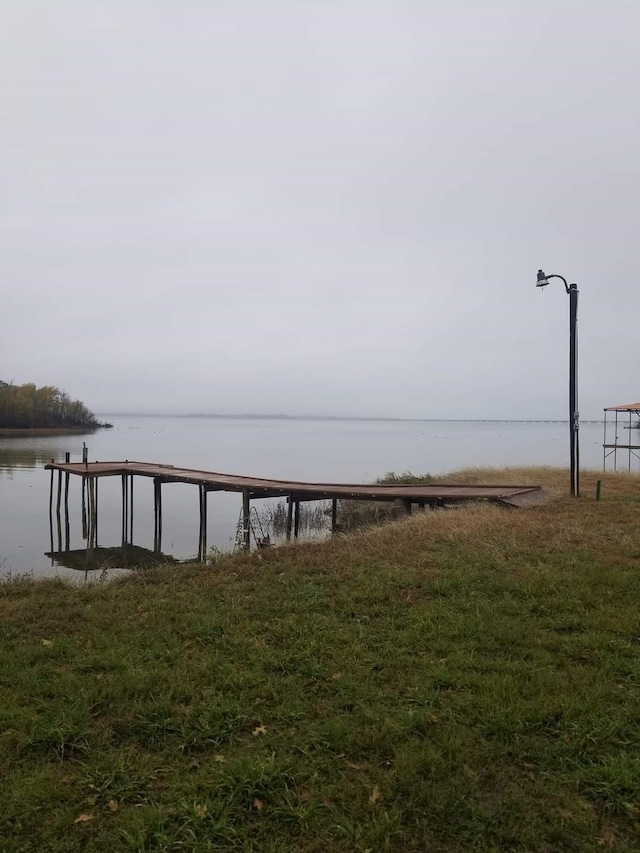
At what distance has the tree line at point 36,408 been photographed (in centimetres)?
8431

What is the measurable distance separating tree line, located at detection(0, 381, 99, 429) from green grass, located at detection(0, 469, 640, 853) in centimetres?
8788

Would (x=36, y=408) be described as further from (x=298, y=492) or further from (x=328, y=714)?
(x=328, y=714)

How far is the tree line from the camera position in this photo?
3319 inches

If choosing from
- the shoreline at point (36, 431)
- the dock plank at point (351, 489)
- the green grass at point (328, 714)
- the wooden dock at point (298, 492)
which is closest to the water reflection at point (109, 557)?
the wooden dock at point (298, 492)

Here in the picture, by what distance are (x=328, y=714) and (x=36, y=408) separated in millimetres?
94721

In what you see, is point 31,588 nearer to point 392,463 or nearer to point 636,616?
point 636,616

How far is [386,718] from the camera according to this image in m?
3.70

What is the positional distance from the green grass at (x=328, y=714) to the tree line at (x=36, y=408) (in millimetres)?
87879

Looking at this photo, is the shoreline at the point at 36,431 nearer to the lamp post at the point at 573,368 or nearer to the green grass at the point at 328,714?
the lamp post at the point at 573,368

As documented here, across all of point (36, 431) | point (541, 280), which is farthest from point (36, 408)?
→ point (541, 280)

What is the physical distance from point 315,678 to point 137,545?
16468 mm

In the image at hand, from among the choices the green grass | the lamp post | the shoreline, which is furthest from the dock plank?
the shoreline

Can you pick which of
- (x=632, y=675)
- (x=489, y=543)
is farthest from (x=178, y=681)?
(x=489, y=543)

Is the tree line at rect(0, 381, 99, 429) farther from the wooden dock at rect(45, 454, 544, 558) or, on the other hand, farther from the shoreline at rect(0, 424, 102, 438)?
the wooden dock at rect(45, 454, 544, 558)
